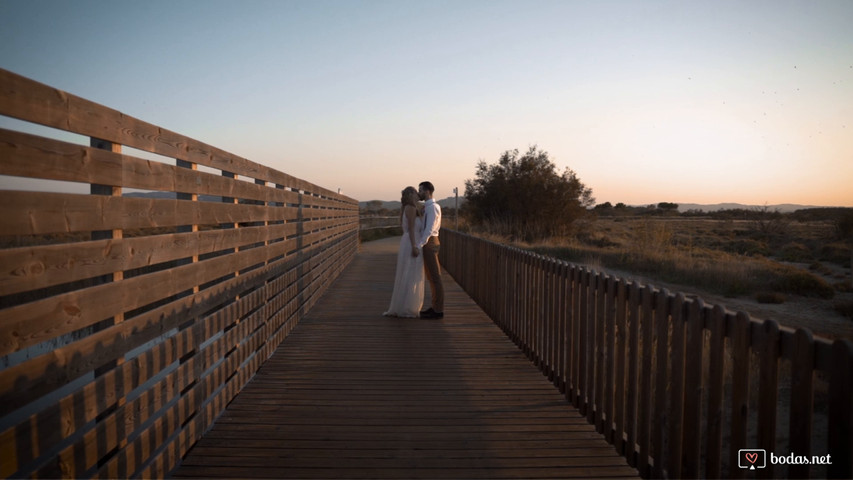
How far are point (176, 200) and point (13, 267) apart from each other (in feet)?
5.15

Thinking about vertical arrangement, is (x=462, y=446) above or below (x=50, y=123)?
below

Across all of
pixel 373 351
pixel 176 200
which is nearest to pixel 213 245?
pixel 176 200

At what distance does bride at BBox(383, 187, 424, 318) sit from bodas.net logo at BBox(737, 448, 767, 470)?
6276 millimetres

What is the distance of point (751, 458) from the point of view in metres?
2.58

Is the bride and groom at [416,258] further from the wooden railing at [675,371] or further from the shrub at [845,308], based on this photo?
the shrub at [845,308]

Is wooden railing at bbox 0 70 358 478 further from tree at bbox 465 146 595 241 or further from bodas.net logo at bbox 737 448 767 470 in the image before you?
tree at bbox 465 146 595 241

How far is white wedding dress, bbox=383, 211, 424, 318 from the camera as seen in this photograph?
28.4 ft

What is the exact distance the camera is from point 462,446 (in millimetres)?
3811

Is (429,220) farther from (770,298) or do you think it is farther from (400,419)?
(770,298)

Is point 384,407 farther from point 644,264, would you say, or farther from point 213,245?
point 644,264

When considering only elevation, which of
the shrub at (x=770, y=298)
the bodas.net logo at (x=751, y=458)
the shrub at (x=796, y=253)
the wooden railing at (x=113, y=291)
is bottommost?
the shrub at (x=770, y=298)

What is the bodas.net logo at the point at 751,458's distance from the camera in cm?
231

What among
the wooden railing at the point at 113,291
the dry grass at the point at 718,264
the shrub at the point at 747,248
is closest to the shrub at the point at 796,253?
the dry grass at the point at 718,264

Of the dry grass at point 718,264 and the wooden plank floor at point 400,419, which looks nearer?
the wooden plank floor at point 400,419
